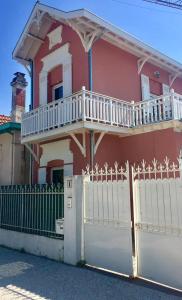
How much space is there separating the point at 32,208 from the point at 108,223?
3107 millimetres

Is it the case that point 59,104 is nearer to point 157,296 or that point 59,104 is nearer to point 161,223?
point 161,223

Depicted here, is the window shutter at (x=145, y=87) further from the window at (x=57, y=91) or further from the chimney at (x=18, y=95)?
the chimney at (x=18, y=95)

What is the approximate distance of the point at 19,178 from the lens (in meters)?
13.4

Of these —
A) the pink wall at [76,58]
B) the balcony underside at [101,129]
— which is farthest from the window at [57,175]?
the pink wall at [76,58]

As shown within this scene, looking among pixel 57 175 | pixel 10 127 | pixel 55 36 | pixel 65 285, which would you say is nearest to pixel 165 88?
pixel 55 36

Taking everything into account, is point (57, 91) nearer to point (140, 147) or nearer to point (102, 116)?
point (102, 116)

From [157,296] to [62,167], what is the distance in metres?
7.51

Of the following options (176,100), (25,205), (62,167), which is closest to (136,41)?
(176,100)

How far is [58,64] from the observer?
12031mm

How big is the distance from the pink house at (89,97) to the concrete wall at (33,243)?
3.06 meters

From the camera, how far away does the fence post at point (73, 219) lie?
6664 mm

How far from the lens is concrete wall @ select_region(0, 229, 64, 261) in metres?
7.21

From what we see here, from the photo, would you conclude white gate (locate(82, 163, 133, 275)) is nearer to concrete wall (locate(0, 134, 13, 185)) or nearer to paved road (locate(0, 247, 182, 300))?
paved road (locate(0, 247, 182, 300))

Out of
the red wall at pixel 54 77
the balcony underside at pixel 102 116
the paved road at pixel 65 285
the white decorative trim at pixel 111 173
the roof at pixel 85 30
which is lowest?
the paved road at pixel 65 285
